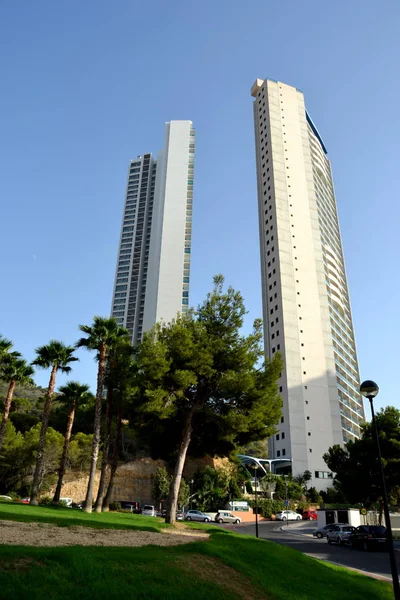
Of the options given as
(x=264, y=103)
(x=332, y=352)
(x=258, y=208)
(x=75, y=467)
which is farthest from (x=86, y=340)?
(x=264, y=103)

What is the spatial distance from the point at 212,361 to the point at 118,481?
155 ft

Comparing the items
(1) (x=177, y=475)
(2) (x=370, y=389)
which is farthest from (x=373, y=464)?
(2) (x=370, y=389)

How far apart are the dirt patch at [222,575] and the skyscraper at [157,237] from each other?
11180cm

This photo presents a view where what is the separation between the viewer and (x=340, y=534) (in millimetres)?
34719

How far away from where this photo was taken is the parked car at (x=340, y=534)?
34188 millimetres

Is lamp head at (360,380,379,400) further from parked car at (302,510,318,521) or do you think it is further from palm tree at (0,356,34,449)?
parked car at (302,510,318,521)

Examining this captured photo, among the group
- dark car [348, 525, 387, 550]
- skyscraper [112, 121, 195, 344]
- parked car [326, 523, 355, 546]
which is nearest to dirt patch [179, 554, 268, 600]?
dark car [348, 525, 387, 550]

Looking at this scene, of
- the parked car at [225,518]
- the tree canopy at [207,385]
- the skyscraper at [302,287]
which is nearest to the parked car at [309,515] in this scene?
the skyscraper at [302,287]

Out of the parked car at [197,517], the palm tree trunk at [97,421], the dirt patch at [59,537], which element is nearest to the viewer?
the dirt patch at [59,537]

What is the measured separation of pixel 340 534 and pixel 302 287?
73.1 meters

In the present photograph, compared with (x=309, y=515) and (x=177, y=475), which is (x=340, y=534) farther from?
(x=309, y=515)

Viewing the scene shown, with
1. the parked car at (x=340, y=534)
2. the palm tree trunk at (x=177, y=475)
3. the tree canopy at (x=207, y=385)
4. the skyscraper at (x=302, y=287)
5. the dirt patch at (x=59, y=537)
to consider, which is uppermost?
the skyscraper at (x=302, y=287)

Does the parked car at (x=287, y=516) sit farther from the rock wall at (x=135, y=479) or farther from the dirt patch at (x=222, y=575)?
the dirt patch at (x=222, y=575)

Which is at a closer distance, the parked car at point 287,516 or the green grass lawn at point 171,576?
the green grass lawn at point 171,576
